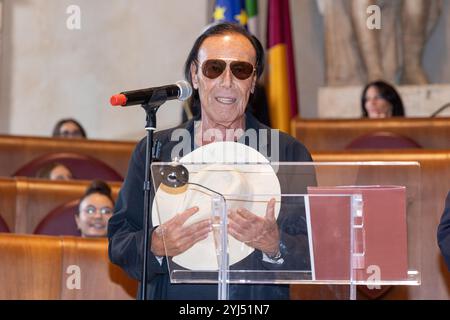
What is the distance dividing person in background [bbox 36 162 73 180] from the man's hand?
379 centimetres

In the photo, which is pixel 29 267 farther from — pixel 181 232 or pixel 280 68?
pixel 280 68

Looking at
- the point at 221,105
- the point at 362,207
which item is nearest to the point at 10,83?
the point at 221,105

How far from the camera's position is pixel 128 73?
878 cm

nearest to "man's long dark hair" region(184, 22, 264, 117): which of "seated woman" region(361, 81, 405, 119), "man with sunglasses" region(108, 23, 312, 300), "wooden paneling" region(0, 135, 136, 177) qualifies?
"man with sunglasses" region(108, 23, 312, 300)

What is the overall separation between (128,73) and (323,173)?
6423 millimetres

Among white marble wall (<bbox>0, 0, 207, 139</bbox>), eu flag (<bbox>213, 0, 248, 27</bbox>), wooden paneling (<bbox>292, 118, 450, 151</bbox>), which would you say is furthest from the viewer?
white marble wall (<bbox>0, 0, 207, 139</bbox>)

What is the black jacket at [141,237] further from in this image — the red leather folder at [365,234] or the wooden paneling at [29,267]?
the wooden paneling at [29,267]

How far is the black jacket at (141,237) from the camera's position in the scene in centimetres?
273

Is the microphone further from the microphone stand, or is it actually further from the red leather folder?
the red leather folder

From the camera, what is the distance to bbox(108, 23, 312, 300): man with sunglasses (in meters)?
2.74

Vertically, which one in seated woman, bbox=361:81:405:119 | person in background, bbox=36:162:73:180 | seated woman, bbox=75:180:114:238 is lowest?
seated woman, bbox=75:180:114:238

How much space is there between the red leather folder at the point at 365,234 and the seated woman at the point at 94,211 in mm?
2623

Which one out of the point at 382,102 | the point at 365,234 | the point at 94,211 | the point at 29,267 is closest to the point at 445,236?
the point at 365,234
